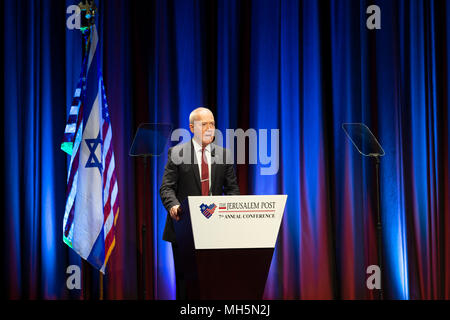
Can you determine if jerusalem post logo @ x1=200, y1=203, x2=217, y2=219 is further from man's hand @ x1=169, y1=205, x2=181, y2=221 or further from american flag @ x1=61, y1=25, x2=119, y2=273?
american flag @ x1=61, y1=25, x2=119, y2=273

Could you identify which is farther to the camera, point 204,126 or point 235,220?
point 204,126

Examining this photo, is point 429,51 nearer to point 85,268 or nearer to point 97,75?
point 97,75

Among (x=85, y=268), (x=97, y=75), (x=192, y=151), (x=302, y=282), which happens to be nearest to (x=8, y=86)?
(x=97, y=75)

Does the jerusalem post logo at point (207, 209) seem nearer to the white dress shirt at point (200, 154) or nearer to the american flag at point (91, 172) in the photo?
the white dress shirt at point (200, 154)

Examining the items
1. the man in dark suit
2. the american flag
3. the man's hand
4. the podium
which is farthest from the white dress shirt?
the american flag

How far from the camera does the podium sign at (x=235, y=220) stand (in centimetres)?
304

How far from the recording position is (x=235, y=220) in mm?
3072

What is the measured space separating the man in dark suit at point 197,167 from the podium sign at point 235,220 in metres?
0.72

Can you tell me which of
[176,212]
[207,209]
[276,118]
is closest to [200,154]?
[176,212]

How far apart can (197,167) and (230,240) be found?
2.83ft

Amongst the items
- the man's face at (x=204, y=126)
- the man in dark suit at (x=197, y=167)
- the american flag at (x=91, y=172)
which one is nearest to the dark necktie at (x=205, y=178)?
the man in dark suit at (x=197, y=167)

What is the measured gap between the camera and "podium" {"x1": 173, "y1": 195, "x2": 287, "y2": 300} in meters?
3.04

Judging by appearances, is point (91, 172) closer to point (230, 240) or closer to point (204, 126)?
point (204, 126)

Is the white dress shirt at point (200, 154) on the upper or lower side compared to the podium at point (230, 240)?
upper
